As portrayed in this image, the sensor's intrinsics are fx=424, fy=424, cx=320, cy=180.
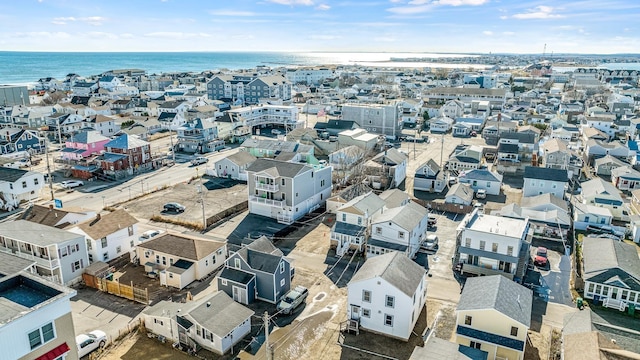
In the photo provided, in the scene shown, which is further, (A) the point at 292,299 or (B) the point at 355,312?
(A) the point at 292,299

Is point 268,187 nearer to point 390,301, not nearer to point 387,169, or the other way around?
point 387,169

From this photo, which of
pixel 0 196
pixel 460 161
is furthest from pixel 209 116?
pixel 460 161

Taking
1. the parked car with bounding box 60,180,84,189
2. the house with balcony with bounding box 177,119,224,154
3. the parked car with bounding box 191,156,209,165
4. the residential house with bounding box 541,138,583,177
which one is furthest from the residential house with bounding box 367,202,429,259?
the house with balcony with bounding box 177,119,224,154

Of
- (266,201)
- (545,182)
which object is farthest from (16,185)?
(545,182)

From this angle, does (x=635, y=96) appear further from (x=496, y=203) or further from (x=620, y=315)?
(x=620, y=315)

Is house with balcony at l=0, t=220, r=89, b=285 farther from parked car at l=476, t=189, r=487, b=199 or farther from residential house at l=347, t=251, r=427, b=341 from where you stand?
parked car at l=476, t=189, r=487, b=199

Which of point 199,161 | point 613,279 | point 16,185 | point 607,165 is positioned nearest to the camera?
point 613,279
